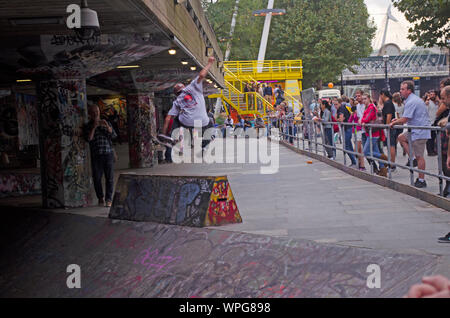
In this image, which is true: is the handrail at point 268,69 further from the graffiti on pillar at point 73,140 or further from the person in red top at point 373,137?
the graffiti on pillar at point 73,140

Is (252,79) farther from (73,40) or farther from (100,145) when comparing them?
(73,40)

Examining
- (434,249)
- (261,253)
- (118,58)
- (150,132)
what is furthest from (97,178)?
(150,132)

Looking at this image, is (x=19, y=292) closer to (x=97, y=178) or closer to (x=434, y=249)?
(x=97, y=178)

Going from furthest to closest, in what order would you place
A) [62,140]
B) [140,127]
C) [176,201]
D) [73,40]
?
1. [140,127]
2. [62,140]
3. [73,40]
4. [176,201]

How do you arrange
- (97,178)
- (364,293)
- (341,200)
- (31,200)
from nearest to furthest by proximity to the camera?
1. (364,293)
2. (341,200)
3. (97,178)
4. (31,200)

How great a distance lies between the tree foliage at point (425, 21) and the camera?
Answer: 2549cm

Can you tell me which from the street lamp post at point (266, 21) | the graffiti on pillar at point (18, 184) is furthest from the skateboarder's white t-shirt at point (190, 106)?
the street lamp post at point (266, 21)

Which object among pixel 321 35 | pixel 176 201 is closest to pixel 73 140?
pixel 176 201

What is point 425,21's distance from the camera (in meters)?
26.0

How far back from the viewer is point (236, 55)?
59625 millimetres

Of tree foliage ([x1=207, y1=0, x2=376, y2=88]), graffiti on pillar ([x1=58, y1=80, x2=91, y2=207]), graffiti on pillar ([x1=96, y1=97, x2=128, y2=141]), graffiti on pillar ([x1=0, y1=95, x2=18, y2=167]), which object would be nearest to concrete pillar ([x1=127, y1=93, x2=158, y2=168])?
graffiti on pillar ([x1=0, y1=95, x2=18, y2=167])

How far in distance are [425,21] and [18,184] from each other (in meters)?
19.9

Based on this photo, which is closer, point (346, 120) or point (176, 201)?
point (176, 201)
